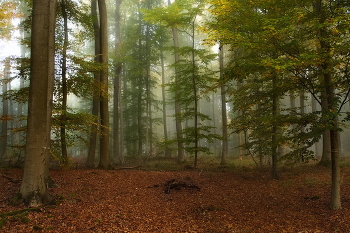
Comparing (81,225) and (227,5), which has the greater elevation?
(227,5)

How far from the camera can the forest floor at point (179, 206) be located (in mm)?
5430

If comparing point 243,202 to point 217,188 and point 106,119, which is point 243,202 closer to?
point 217,188

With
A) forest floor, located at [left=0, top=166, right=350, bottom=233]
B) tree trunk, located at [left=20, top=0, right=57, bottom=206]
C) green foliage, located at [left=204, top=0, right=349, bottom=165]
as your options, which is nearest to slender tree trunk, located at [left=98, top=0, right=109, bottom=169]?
forest floor, located at [left=0, top=166, right=350, bottom=233]

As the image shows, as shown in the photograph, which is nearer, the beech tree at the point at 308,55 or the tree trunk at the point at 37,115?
the tree trunk at the point at 37,115

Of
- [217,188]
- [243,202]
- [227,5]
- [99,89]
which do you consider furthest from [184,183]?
[227,5]

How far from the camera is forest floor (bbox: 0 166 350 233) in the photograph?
5.43 m

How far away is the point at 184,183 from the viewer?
9547 millimetres

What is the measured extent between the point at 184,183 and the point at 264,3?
24.9ft

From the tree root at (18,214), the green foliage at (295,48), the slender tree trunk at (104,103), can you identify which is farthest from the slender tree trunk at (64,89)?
the green foliage at (295,48)

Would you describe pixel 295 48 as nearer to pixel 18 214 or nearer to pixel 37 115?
pixel 37 115

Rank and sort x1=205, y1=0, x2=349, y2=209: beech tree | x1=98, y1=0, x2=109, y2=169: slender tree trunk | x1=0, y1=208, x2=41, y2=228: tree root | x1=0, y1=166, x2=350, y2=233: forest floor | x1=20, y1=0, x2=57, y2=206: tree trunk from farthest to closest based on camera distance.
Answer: x1=98, y1=0, x2=109, y2=169: slender tree trunk, x1=205, y1=0, x2=349, y2=209: beech tree, x1=20, y1=0, x2=57, y2=206: tree trunk, x1=0, y1=166, x2=350, y2=233: forest floor, x1=0, y1=208, x2=41, y2=228: tree root

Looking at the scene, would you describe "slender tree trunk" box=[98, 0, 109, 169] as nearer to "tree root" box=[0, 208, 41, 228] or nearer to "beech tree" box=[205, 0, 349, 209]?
"tree root" box=[0, 208, 41, 228]

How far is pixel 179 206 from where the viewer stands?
7.38m

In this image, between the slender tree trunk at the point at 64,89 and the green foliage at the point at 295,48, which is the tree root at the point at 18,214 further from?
the green foliage at the point at 295,48
